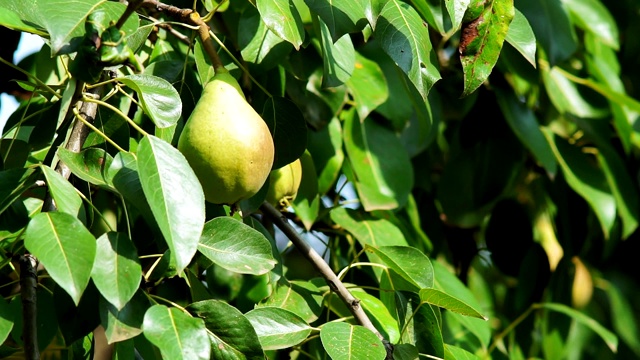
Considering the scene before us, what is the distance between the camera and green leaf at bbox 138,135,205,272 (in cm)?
52

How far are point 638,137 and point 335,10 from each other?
101 centimetres

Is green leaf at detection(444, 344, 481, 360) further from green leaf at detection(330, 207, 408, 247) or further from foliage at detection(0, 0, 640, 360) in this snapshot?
green leaf at detection(330, 207, 408, 247)

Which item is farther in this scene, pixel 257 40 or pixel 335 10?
pixel 257 40

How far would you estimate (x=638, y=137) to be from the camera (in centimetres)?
153

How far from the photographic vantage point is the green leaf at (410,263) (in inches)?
30.6

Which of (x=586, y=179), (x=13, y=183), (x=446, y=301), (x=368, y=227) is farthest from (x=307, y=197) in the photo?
(x=586, y=179)

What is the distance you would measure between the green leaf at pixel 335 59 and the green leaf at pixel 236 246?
0.67 feet

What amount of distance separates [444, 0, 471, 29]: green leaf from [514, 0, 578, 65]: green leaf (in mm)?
621

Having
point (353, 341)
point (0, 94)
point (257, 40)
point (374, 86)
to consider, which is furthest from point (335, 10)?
point (0, 94)

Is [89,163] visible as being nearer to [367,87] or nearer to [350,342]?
[350,342]

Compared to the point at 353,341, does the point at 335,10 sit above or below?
above

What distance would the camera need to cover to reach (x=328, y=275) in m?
0.80

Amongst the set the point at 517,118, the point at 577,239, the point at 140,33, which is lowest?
the point at 577,239

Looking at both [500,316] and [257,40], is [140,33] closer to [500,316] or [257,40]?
[257,40]
